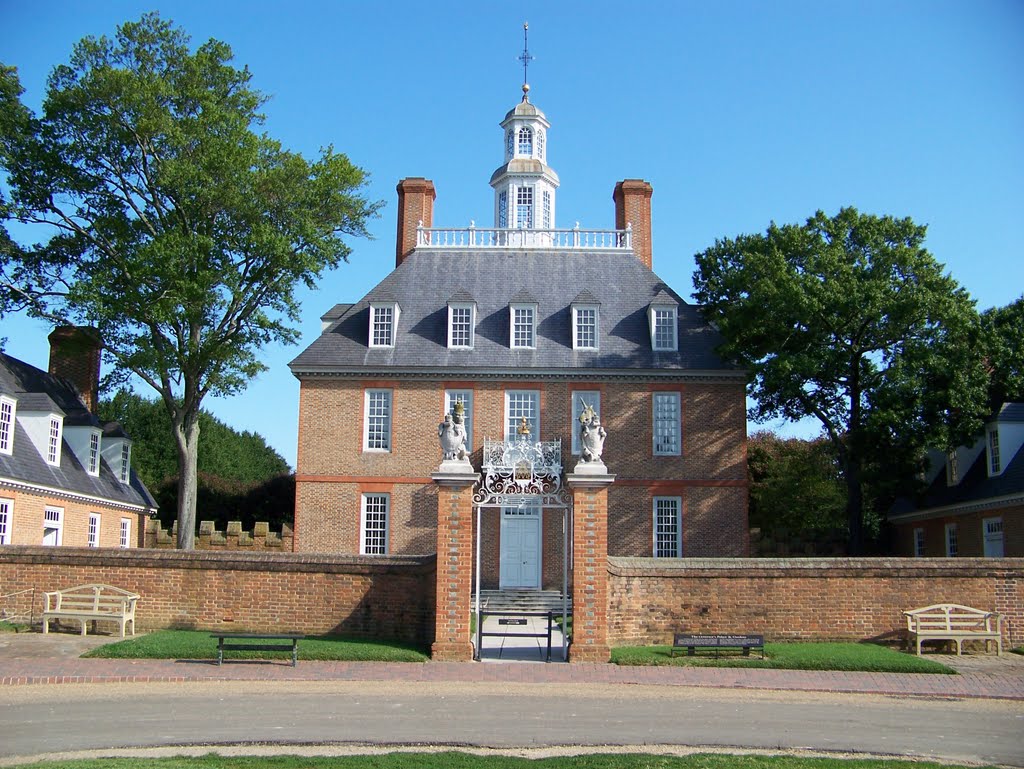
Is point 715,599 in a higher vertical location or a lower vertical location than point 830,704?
higher

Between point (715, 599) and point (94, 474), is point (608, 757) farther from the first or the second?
point (94, 474)

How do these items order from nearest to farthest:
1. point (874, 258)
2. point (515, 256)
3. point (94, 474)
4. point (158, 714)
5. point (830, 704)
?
point (158, 714) → point (830, 704) → point (874, 258) → point (94, 474) → point (515, 256)

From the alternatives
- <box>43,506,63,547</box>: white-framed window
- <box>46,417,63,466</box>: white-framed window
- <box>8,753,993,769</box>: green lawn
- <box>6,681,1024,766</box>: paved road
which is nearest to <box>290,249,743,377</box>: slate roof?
<box>46,417,63,466</box>: white-framed window

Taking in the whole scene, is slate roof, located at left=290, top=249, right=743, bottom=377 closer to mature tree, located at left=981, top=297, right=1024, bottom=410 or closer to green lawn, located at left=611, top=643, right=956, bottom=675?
mature tree, located at left=981, top=297, right=1024, bottom=410

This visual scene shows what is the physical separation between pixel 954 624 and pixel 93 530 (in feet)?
74.8

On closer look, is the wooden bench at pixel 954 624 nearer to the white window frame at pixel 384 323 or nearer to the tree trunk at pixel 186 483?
the white window frame at pixel 384 323

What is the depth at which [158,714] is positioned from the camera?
12383 millimetres

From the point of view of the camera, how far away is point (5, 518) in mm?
23734

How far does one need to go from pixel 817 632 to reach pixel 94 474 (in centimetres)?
2102

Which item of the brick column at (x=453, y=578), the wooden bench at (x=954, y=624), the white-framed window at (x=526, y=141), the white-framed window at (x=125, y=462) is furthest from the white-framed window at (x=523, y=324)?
the wooden bench at (x=954, y=624)

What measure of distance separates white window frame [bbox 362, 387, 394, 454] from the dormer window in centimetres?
610

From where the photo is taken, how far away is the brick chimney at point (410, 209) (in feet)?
114

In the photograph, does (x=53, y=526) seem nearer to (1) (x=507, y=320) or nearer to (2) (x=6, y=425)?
(2) (x=6, y=425)

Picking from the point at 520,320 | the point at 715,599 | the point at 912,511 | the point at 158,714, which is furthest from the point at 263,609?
the point at 912,511
